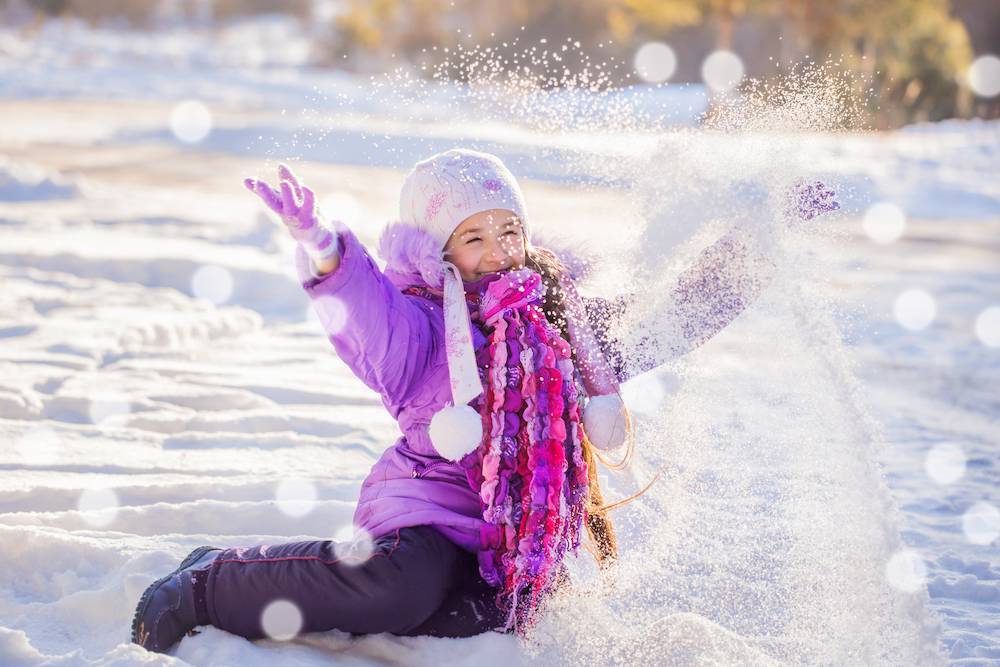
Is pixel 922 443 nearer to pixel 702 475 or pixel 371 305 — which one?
pixel 702 475

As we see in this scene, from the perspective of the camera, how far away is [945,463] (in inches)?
122

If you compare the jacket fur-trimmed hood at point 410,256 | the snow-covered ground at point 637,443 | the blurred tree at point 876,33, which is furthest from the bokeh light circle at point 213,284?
the blurred tree at point 876,33

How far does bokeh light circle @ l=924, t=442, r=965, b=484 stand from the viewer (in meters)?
2.99

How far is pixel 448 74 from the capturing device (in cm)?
226

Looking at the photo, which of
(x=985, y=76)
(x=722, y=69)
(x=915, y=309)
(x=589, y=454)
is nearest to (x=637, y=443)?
(x=589, y=454)

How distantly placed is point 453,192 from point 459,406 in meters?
0.53

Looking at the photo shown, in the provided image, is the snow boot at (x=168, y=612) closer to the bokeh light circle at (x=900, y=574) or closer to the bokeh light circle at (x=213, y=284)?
the bokeh light circle at (x=900, y=574)

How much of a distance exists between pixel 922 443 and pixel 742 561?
4.81ft

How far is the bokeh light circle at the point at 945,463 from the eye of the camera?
2986 millimetres

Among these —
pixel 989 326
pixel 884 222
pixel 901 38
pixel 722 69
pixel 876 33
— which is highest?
pixel 876 33

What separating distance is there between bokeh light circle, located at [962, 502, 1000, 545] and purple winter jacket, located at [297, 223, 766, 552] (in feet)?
4.08

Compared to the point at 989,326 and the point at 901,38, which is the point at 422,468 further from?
the point at 901,38

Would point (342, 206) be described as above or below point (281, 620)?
above

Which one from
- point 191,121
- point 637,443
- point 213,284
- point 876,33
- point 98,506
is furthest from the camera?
point 876,33
